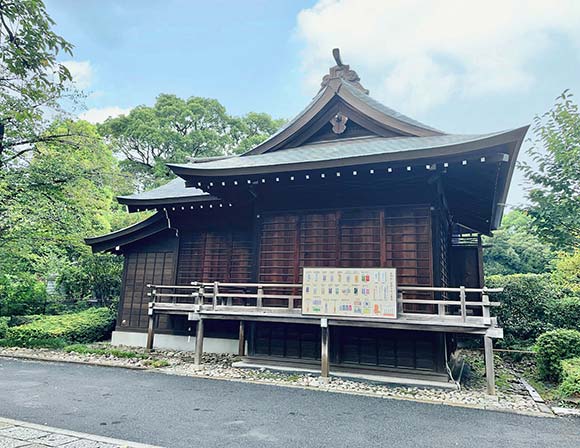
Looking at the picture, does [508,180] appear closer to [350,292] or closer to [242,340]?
[350,292]

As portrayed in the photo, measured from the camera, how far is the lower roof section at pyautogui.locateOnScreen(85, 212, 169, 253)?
10969mm

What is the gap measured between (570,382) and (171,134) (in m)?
26.7

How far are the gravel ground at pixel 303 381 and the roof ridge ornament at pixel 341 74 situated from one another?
6736mm

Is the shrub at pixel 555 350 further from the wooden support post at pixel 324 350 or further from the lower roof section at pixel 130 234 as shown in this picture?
the lower roof section at pixel 130 234

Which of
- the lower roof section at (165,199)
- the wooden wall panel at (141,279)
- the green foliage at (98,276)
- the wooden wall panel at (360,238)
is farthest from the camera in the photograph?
the green foliage at (98,276)

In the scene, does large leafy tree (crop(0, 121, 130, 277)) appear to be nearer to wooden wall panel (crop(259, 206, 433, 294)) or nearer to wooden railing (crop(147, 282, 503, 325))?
wooden railing (crop(147, 282, 503, 325))

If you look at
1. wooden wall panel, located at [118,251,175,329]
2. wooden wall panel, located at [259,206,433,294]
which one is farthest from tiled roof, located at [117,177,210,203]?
wooden wall panel, located at [259,206,433,294]

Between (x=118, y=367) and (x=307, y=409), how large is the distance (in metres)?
4.86

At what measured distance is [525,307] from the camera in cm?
1145

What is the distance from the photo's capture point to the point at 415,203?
7.34m

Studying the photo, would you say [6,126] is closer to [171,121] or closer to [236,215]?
[236,215]

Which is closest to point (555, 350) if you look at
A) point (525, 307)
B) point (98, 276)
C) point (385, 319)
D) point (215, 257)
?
point (385, 319)

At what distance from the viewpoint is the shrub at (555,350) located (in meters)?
7.02

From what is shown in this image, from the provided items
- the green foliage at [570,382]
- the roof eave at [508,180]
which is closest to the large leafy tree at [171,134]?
the roof eave at [508,180]
